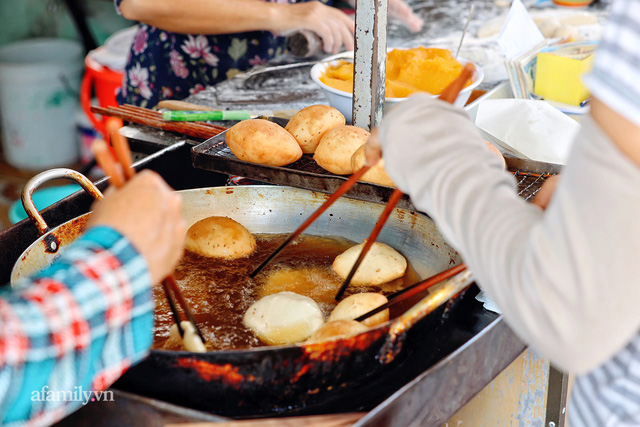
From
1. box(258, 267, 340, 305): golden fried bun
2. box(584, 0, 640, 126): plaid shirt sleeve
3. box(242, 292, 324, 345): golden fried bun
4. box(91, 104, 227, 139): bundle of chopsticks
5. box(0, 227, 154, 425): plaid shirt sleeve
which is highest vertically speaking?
box(584, 0, 640, 126): plaid shirt sleeve

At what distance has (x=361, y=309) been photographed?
4.04ft

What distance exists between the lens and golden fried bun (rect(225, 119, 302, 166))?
1.55 m

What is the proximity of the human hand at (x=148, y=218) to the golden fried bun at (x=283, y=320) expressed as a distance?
Result: 438 millimetres

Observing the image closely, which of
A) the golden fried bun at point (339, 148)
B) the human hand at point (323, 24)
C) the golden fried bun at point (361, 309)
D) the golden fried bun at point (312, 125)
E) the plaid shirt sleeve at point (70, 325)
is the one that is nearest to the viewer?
the plaid shirt sleeve at point (70, 325)

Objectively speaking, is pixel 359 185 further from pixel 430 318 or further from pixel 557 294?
pixel 557 294

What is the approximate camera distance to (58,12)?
15.5 feet

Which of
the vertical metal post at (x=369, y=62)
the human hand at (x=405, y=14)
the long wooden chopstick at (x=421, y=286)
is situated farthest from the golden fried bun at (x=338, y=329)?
the human hand at (x=405, y=14)

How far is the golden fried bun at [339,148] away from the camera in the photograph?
1.51 m

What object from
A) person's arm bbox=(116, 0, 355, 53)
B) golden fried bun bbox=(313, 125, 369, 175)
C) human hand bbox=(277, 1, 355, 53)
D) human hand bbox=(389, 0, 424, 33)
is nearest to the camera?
golden fried bun bbox=(313, 125, 369, 175)

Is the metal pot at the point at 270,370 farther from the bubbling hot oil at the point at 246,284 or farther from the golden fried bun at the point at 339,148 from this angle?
the golden fried bun at the point at 339,148

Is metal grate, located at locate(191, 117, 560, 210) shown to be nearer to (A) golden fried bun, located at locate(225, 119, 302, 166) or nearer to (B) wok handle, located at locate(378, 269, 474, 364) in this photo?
(A) golden fried bun, located at locate(225, 119, 302, 166)

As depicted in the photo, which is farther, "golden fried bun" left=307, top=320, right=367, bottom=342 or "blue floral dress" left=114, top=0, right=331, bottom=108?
"blue floral dress" left=114, top=0, right=331, bottom=108

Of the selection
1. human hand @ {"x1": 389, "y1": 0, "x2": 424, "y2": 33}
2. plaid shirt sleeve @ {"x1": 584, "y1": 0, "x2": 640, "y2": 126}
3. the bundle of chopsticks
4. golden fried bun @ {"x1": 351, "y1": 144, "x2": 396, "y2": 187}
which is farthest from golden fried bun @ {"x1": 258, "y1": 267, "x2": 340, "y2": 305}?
human hand @ {"x1": 389, "y1": 0, "x2": 424, "y2": 33}

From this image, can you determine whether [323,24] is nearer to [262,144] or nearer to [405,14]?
[405,14]
